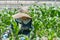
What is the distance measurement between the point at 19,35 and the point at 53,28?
40 cm

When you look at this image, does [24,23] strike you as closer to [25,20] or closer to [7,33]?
[25,20]

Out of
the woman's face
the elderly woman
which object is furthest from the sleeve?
the woman's face

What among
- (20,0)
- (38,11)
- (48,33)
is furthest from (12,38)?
(20,0)

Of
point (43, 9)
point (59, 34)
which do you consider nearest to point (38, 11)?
point (43, 9)

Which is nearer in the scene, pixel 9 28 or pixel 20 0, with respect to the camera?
pixel 9 28

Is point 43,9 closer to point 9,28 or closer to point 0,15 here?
point 0,15

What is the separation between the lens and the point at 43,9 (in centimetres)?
290

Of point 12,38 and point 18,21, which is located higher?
point 18,21

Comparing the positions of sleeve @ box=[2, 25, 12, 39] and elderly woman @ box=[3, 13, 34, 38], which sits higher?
elderly woman @ box=[3, 13, 34, 38]

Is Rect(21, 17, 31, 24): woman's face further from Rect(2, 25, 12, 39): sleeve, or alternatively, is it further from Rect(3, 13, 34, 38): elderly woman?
Rect(2, 25, 12, 39): sleeve

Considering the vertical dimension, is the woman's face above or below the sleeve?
above

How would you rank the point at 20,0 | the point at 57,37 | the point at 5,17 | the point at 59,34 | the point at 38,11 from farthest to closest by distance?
the point at 20,0 < the point at 38,11 < the point at 5,17 < the point at 59,34 < the point at 57,37

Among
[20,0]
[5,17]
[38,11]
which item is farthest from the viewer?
[20,0]

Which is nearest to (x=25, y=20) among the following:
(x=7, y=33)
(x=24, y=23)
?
(x=24, y=23)
